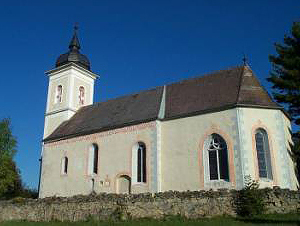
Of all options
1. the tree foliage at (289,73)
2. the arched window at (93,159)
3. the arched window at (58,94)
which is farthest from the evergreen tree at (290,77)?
the arched window at (58,94)

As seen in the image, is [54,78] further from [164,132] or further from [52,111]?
[164,132]

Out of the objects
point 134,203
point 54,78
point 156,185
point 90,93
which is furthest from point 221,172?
point 54,78

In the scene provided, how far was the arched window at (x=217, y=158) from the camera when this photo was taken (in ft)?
72.8

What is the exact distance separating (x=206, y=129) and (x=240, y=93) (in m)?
3.32

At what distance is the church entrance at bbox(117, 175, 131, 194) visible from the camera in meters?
25.2

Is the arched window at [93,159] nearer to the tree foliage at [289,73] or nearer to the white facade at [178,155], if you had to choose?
the white facade at [178,155]

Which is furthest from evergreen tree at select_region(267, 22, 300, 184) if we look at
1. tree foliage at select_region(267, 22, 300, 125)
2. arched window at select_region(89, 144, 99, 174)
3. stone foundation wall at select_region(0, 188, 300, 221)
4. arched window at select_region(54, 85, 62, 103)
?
arched window at select_region(54, 85, 62, 103)

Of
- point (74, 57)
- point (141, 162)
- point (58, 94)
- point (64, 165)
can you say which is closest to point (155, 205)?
point (141, 162)

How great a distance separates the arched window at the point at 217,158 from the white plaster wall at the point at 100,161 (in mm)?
3985

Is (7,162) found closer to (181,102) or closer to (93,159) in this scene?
(93,159)

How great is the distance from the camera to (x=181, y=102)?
1025 inches

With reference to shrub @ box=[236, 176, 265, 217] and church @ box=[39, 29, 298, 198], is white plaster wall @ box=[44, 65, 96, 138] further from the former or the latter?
shrub @ box=[236, 176, 265, 217]

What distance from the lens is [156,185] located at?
920 inches

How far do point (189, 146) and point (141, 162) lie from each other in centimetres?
390
